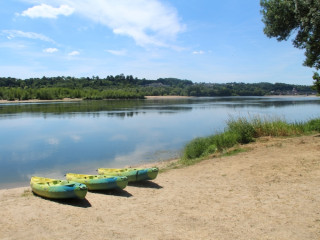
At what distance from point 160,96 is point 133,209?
420 feet

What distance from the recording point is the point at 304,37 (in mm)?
13242

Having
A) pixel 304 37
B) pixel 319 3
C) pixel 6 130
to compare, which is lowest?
pixel 6 130

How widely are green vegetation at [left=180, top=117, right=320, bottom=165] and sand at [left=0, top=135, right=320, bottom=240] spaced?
2850 mm

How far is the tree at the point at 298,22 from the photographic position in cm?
1180

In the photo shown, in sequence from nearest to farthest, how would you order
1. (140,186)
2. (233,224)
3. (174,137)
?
(233,224) → (140,186) → (174,137)

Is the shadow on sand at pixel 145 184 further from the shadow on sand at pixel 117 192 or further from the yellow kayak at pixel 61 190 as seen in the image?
the yellow kayak at pixel 61 190

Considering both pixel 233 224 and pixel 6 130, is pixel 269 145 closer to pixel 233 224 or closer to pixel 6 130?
pixel 233 224

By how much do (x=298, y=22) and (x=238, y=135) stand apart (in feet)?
Result: 18.2

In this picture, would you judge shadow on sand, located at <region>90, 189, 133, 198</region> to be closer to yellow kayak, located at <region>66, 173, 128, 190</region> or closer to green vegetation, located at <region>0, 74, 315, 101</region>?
yellow kayak, located at <region>66, 173, 128, 190</region>

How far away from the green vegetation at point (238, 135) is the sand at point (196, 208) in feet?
9.35

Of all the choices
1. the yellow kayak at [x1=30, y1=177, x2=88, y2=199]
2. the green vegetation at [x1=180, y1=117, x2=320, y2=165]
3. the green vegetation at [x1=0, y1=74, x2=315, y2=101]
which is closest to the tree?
the green vegetation at [x1=180, y1=117, x2=320, y2=165]

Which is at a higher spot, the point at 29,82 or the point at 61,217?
the point at 29,82

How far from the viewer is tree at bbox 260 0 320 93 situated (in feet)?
38.7

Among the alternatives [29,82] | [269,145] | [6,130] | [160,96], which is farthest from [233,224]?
[29,82]
